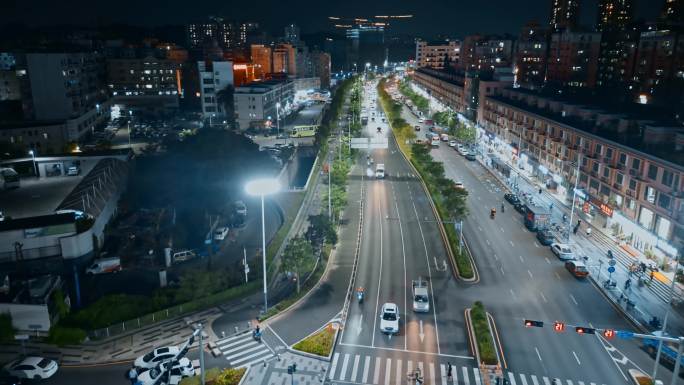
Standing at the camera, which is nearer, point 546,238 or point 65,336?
point 65,336

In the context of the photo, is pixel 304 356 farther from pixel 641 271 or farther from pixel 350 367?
pixel 641 271

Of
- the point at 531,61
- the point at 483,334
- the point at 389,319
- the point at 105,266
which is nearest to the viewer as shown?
the point at 483,334

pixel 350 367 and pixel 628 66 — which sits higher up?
pixel 628 66

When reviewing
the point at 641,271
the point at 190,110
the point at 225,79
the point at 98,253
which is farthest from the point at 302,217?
the point at 190,110

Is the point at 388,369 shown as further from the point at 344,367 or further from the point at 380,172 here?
the point at 380,172

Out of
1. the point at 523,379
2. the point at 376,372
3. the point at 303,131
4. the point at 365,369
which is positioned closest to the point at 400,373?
the point at 376,372

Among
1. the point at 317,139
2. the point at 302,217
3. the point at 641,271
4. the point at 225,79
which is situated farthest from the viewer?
the point at 225,79
